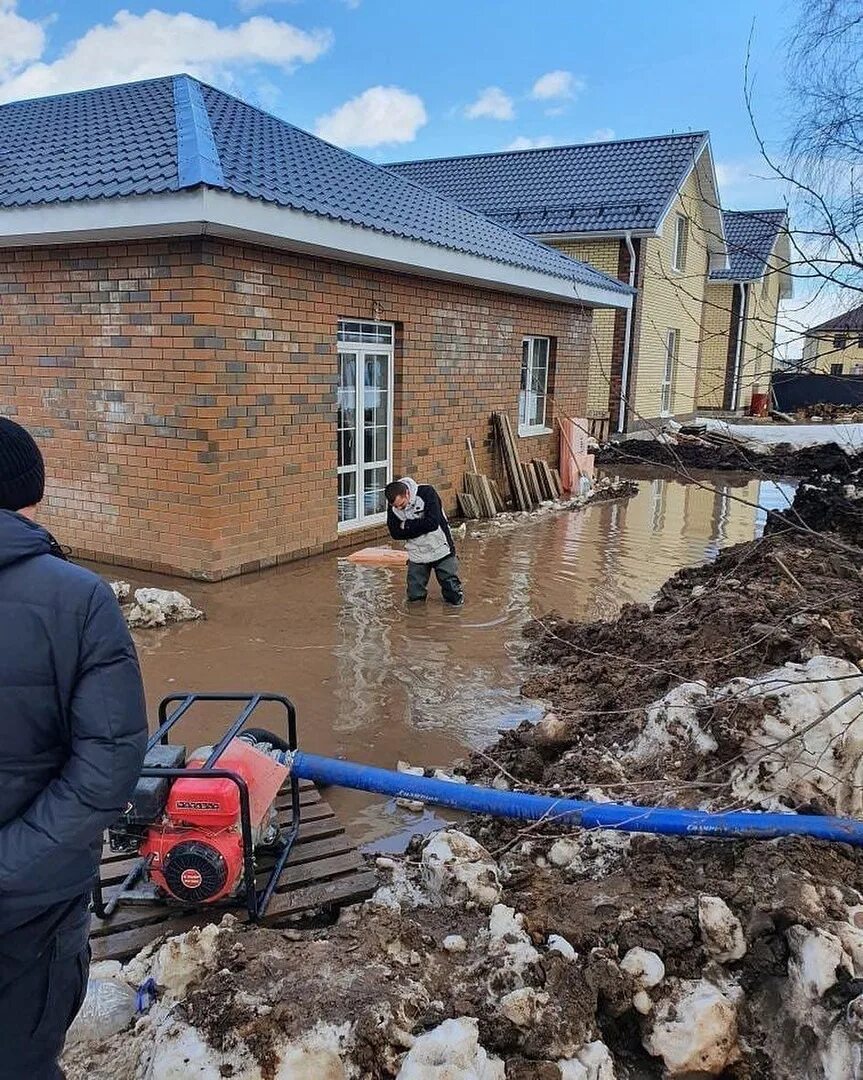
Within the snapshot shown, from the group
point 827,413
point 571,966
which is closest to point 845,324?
point 571,966

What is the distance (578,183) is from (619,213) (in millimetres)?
1861

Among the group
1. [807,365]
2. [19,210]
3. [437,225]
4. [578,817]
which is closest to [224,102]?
[437,225]

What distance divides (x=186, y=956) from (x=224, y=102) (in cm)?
988

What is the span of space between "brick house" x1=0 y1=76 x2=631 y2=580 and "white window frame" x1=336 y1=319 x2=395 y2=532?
1.0 inches

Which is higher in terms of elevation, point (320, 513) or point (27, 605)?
point (27, 605)

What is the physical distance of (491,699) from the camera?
5.22m

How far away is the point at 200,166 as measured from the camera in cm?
657

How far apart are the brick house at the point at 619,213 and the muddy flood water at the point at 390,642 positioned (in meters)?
10.3

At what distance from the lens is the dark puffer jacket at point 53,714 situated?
5.77 ft

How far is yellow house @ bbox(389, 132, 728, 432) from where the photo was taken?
62.5ft

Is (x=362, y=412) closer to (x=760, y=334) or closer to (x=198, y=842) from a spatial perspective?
(x=760, y=334)

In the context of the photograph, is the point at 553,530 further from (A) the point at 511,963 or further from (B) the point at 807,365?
(A) the point at 511,963

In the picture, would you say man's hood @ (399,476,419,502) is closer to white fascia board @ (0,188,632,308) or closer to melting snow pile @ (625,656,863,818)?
white fascia board @ (0,188,632,308)

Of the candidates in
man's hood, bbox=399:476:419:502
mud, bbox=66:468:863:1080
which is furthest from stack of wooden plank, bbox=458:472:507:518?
mud, bbox=66:468:863:1080
